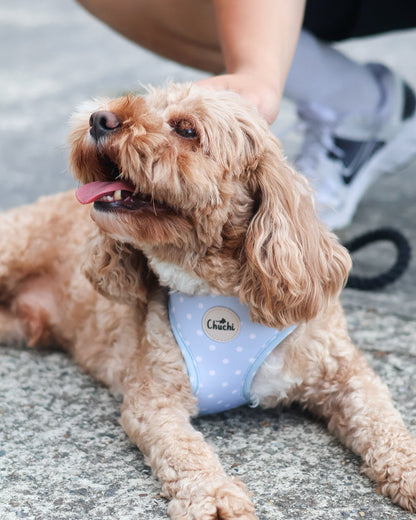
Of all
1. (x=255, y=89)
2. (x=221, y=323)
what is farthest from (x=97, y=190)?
(x=255, y=89)

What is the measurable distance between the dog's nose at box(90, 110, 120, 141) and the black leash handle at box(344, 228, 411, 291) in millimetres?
1631

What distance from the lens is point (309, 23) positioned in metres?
4.09

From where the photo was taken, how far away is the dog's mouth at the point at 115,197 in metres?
2.13

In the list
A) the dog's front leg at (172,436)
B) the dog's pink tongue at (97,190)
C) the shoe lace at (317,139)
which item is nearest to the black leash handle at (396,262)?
the shoe lace at (317,139)

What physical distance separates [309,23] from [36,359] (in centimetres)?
236

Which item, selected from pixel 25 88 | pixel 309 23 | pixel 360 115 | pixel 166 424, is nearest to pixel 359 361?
pixel 166 424

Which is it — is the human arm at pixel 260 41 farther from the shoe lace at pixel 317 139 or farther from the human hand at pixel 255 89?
the shoe lace at pixel 317 139

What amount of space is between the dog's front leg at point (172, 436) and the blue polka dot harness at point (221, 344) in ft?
0.17

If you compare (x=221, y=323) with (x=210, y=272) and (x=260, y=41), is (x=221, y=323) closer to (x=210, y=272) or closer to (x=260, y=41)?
(x=210, y=272)

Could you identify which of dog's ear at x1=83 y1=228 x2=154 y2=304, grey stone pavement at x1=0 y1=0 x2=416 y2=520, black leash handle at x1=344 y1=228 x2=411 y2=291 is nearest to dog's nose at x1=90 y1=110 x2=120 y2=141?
grey stone pavement at x1=0 y1=0 x2=416 y2=520

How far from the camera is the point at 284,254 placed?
214 centimetres

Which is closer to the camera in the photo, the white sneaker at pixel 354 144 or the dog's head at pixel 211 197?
the dog's head at pixel 211 197

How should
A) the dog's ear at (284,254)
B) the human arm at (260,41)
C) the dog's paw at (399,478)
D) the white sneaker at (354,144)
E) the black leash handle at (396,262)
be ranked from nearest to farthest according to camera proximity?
1. the dog's paw at (399,478)
2. the dog's ear at (284,254)
3. the human arm at (260,41)
4. the black leash handle at (396,262)
5. the white sneaker at (354,144)

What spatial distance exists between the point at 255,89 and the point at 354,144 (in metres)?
1.70
